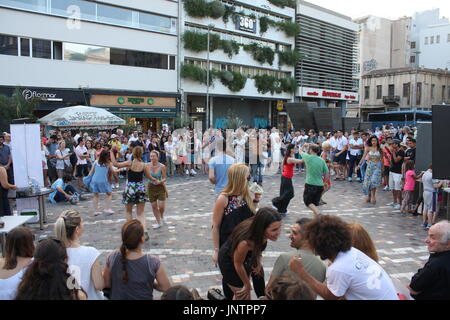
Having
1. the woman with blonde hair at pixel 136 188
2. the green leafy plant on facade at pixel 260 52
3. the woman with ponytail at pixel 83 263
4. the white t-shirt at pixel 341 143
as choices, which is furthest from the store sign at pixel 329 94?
the woman with ponytail at pixel 83 263

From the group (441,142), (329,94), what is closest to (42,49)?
(441,142)

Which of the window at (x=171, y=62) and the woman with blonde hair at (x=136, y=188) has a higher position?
the window at (x=171, y=62)

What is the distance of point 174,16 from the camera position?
32.6m

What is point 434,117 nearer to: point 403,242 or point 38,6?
point 403,242

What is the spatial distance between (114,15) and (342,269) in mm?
30289

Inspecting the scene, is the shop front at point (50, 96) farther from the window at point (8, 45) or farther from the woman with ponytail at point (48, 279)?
the woman with ponytail at point (48, 279)

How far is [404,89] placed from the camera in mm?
53750

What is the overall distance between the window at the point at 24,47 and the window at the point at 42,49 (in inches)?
14.8

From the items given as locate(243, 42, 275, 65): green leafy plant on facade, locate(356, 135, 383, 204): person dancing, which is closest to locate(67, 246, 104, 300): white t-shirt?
locate(356, 135, 383, 204): person dancing

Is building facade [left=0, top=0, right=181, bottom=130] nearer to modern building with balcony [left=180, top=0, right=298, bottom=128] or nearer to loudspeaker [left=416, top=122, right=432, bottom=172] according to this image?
modern building with balcony [left=180, top=0, right=298, bottom=128]

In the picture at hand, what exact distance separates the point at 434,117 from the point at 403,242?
2.35 meters

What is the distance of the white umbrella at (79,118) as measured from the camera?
17359mm
